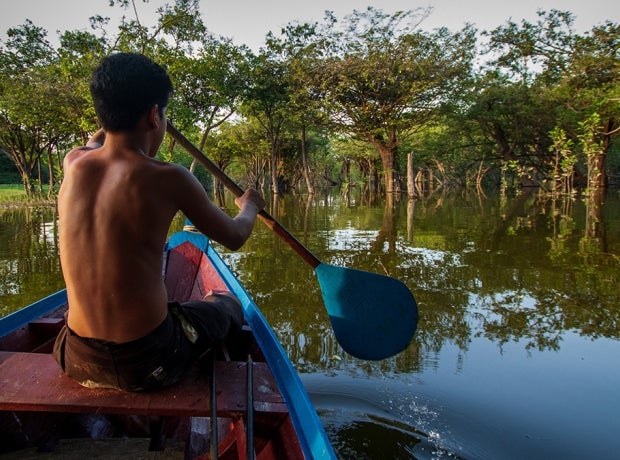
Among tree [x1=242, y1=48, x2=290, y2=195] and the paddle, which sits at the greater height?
tree [x1=242, y1=48, x2=290, y2=195]

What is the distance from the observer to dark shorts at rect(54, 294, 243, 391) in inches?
58.4

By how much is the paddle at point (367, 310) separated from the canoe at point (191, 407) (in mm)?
556

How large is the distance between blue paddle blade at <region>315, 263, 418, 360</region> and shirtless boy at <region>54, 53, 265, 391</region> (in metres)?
1.14

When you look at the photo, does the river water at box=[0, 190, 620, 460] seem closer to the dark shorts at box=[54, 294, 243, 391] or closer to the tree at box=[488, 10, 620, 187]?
the dark shorts at box=[54, 294, 243, 391]

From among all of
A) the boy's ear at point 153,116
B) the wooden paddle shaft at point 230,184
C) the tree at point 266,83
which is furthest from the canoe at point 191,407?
the tree at point 266,83

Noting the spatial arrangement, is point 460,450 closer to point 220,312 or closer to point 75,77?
point 220,312

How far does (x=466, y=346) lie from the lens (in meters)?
3.29

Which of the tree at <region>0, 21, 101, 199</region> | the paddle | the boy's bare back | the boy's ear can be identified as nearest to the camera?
the boy's bare back

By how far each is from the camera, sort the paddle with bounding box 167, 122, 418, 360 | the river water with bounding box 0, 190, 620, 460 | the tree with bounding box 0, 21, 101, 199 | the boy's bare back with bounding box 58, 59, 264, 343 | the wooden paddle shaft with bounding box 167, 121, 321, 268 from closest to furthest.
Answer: the boy's bare back with bounding box 58, 59, 264, 343
the river water with bounding box 0, 190, 620, 460
the paddle with bounding box 167, 122, 418, 360
the wooden paddle shaft with bounding box 167, 121, 321, 268
the tree with bounding box 0, 21, 101, 199

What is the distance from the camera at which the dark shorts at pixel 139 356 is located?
4.86 ft

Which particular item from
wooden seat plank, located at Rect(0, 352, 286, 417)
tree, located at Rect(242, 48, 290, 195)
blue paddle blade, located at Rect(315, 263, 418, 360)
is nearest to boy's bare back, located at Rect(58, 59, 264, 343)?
wooden seat plank, located at Rect(0, 352, 286, 417)

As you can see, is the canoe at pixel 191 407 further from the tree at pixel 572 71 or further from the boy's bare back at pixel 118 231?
the tree at pixel 572 71

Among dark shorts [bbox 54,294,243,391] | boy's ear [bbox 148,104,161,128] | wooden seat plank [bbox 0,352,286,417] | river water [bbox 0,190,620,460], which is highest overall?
boy's ear [bbox 148,104,161,128]

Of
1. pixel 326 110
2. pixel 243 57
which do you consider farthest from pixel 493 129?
pixel 243 57
